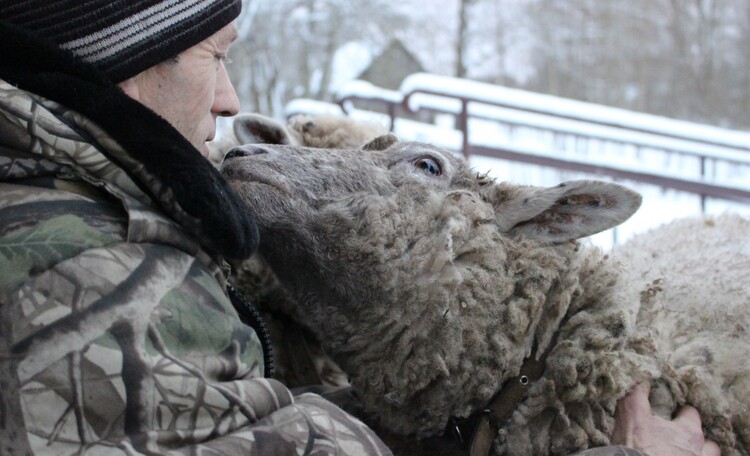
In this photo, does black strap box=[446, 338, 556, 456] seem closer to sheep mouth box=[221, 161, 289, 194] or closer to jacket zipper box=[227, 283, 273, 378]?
jacket zipper box=[227, 283, 273, 378]

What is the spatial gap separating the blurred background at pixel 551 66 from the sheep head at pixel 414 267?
18.1ft

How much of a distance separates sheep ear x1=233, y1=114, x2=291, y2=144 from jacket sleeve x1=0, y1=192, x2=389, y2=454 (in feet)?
7.09

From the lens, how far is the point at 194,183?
1784mm

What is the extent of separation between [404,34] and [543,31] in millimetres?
8505

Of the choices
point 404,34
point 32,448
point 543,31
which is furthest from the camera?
point 543,31

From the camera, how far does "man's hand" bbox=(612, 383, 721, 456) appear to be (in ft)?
8.25

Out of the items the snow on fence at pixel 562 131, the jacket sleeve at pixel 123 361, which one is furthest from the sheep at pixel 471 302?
the snow on fence at pixel 562 131

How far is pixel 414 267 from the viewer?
2.72 meters

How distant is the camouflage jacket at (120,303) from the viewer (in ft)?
5.08

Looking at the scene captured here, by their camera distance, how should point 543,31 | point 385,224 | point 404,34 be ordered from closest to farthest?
point 385,224, point 404,34, point 543,31

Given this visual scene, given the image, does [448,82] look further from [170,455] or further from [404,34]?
[404,34]

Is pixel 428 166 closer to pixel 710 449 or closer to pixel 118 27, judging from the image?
pixel 710 449

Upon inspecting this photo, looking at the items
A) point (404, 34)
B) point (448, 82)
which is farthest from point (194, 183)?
point (404, 34)

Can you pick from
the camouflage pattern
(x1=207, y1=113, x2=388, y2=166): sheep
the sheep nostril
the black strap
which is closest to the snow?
(x1=207, y1=113, x2=388, y2=166): sheep
